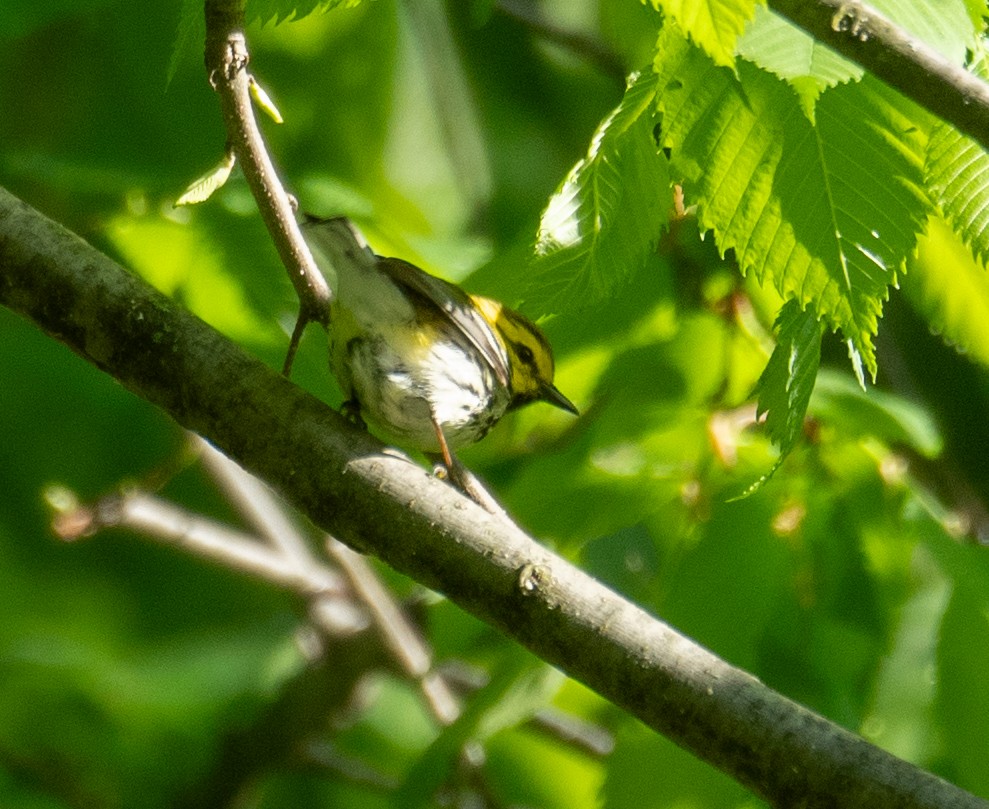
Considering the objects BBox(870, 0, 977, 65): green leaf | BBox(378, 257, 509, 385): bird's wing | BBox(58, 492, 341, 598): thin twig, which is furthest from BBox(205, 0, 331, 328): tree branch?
BBox(58, 492, 341, 598): thin twig

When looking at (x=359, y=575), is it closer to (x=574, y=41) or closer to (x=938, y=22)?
(x=574, y=41)

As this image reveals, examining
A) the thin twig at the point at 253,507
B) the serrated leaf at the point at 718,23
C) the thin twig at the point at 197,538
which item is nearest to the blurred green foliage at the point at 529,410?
the serrated leaf at the point at 718,23

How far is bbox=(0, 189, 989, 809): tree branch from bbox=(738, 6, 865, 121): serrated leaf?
25.5 inches

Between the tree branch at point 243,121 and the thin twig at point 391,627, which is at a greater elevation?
the tree branch at point 243,121

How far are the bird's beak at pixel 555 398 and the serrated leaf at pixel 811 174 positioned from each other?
1.41m

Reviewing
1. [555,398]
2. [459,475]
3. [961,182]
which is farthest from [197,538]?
[961,182]

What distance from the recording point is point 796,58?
1336mm

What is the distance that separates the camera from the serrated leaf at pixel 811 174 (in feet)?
4.67

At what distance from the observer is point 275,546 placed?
185 inches

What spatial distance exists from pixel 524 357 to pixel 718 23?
73.0 inches

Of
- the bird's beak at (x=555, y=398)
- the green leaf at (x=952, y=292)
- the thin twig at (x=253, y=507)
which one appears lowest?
the thin twig at (x=253, y=507)

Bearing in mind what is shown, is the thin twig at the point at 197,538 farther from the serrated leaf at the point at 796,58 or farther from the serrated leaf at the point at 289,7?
the serrated leaf at the point at 796,58

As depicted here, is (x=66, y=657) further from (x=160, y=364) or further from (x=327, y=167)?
(x=160, y=364)

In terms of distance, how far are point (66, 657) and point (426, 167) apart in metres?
2.35
